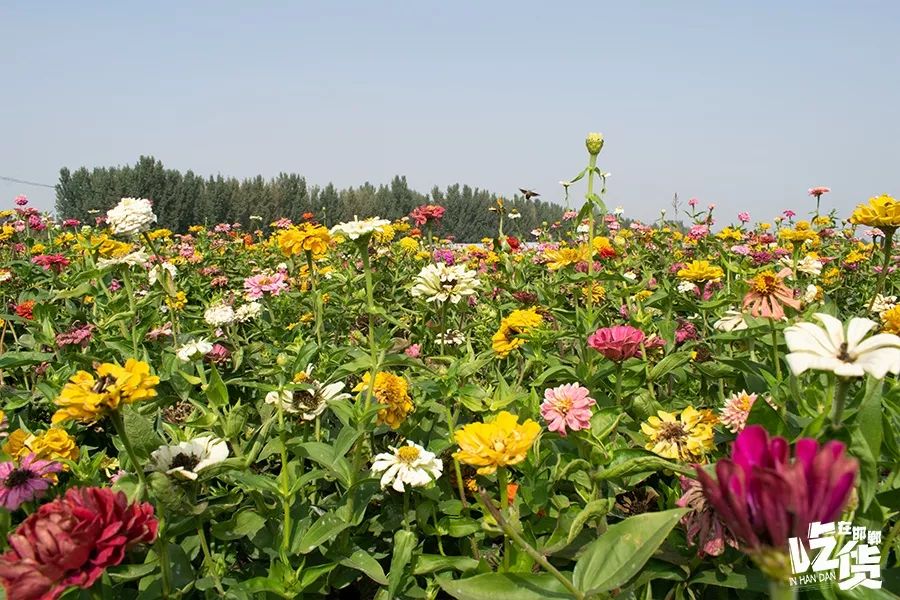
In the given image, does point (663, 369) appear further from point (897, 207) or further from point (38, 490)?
point (38, 490)

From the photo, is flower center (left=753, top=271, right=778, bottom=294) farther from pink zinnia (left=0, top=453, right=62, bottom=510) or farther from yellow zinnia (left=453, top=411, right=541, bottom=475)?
pink zinnia (left=0, top=453, right=62, bottom=510)

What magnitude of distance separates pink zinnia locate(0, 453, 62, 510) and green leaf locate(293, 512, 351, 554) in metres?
0.61

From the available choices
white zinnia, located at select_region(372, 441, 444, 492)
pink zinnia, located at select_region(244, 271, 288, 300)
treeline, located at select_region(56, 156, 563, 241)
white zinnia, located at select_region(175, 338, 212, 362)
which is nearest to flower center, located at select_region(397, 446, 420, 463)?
white zinnia, located at select_region(372, 441, 444, 492)

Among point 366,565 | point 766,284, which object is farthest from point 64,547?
point 766,284

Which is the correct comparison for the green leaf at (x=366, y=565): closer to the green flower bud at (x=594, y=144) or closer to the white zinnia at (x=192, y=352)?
the white zinnia at (x=192, y=352)

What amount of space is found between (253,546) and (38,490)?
0.58m

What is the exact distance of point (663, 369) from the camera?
2041 mm

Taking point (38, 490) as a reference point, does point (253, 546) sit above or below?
below

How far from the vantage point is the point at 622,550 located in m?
1.04

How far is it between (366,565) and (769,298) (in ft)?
4.25

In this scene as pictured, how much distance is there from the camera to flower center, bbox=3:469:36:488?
142 centimetres

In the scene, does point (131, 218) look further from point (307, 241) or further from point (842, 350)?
point (842, 350)

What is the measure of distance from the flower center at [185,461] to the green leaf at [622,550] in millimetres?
909

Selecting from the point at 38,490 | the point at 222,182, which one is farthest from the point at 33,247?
the point at 222,182
